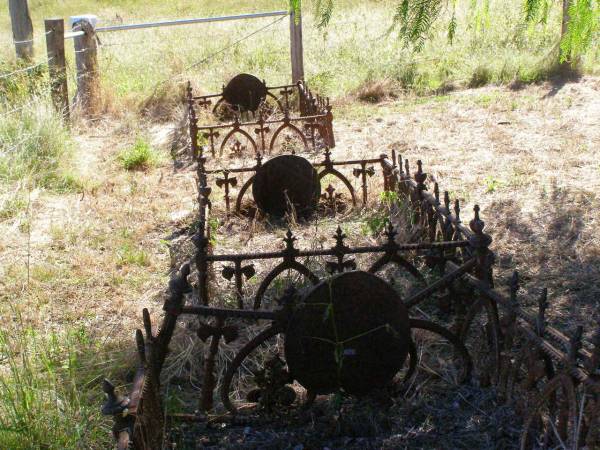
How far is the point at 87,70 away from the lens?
10234 millimetres

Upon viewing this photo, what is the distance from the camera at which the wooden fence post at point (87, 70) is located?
1008cm

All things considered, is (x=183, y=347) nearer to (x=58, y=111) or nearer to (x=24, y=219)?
(x=24, y=219)

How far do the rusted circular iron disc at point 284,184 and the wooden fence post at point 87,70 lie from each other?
4.94 metres

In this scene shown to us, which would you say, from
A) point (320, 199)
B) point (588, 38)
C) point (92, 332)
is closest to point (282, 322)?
point (92, 332)

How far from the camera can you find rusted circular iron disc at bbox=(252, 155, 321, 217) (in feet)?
19.4

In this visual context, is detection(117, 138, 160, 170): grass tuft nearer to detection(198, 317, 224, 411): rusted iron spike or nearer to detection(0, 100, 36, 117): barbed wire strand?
detection(0, 100, 36, 117): barbed wire strand

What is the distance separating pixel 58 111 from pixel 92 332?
17.5ft

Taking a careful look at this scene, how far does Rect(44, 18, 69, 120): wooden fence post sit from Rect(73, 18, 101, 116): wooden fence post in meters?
0.68

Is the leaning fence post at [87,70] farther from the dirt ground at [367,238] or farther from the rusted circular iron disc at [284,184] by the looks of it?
the rusted circular iron disc at [284,184]

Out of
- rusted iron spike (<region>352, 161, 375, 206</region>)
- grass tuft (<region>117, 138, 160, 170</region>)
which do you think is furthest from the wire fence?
rusted iron spike (<region>352, 161, 375, 206</region>)

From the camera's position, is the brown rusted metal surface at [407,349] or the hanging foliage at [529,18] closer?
the brown rusted metal surface at [407,349]

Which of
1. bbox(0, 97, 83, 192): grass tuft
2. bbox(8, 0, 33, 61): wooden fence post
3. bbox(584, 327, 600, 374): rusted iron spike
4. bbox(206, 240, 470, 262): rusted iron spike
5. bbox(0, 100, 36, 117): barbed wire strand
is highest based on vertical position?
bbox(8, 0, 33, 61): wooden fence post

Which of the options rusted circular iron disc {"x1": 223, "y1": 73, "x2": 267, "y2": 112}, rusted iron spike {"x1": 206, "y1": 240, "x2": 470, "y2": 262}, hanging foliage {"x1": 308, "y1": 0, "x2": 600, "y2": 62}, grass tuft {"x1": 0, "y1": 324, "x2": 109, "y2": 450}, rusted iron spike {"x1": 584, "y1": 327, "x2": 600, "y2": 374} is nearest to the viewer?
rusted iron spike {"x1": 584, "y1": 327, "x2": 600, "y2": 374}

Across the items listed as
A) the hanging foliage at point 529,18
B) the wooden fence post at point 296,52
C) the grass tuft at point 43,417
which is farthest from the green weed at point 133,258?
the wooden fence post at point 296,52
